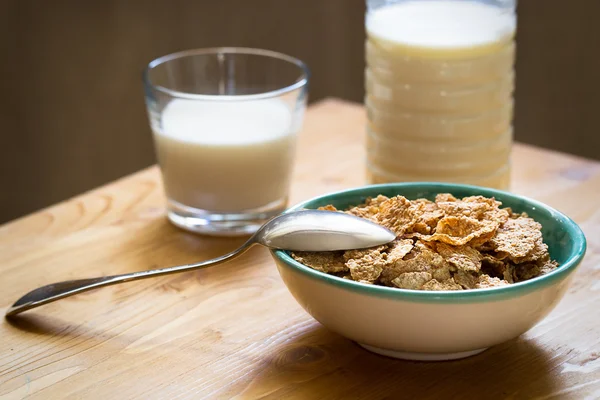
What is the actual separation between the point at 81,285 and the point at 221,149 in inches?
9.9

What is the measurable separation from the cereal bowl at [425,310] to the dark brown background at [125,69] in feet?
4.02

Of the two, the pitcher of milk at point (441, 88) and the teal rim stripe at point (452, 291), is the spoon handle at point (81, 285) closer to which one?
the teal rim stripe at point (452, 291)

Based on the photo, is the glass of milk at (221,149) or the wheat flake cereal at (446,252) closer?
the wheat flake cereal at (446,252)

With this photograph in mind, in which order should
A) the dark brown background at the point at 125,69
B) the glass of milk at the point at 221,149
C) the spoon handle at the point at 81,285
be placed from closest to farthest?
1. the spoon handle at the point at 81,285
2. the glass of milk at the point at 221,149
3. the dark brown background at the point at 125,69

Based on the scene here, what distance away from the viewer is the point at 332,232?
726 mm

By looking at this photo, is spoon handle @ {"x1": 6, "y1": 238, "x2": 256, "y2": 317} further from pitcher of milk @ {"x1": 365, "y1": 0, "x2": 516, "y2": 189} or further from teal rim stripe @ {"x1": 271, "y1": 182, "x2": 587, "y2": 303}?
pitcher of milk @ {"x1": 365, "y1": 0, "x2": 516, "y2": 189}

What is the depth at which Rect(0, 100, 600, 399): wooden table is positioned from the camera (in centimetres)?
68

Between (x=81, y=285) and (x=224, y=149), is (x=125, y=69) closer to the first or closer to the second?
(x=224, y=149)

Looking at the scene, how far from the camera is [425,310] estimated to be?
64cm

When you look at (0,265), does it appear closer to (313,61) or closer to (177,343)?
(177,343)

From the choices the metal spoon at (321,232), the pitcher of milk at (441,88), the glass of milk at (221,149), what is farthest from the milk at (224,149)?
the metal spoon at (321,232)

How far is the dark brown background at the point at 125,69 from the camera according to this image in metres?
1.77

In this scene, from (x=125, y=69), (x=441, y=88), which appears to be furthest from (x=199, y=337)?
(x=125, y=69)

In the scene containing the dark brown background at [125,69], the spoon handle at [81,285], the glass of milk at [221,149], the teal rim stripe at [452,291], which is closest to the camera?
the teal rim stripe at [452,291]
